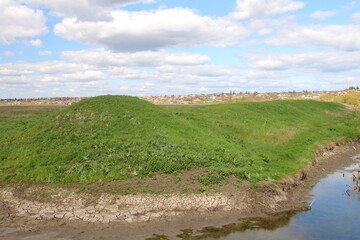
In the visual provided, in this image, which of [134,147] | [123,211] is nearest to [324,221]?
[123,211]

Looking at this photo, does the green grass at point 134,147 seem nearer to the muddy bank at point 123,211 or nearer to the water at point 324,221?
the muddy bank at point 123,211

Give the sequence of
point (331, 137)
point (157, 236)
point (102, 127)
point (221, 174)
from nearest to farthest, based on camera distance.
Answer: point (157, 236)
point (221, 174)
point (102, 127)
point (331, 137)

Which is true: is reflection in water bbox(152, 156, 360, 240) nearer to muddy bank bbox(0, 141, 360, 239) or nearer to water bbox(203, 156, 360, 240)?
water bbox(203, 156, 360, 240)

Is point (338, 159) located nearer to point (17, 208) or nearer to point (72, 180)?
point (72, 180)

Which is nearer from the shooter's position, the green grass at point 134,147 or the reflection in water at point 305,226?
the reflection in water at point 305,226

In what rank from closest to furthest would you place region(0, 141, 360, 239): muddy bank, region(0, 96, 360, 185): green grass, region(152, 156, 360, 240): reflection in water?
region(152, 156, 360, 240): reflection in water, region(0, 141, 360, 239): muddy bank, region(0, 96, 360, 185): green grass

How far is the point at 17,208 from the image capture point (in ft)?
41.3

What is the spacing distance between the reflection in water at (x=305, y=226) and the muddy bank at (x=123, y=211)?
0.51 meters

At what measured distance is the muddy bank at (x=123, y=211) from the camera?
1080 cm

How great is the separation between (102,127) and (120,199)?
848 centimetres

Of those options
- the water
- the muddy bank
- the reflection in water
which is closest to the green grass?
the muddy bank

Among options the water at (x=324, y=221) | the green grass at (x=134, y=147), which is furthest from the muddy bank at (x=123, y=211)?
the green grass at (x=134, y=147)

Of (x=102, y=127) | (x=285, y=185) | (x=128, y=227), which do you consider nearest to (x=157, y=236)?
(x=128, y=227)

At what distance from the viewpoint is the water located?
1070cm
